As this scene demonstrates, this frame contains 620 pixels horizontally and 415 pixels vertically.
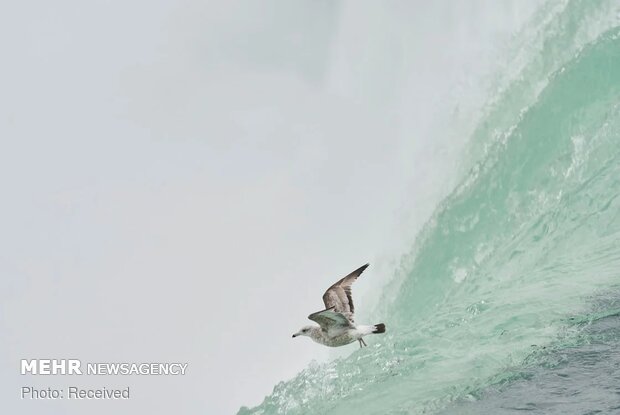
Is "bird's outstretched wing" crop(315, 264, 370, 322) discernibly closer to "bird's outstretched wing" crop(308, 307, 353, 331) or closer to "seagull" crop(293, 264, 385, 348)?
"seagull" crop(293, 264, 385, 348)

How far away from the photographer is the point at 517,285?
19.1m

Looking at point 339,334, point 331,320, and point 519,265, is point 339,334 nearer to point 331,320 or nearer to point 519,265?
point 331,320

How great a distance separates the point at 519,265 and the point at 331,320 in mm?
9561

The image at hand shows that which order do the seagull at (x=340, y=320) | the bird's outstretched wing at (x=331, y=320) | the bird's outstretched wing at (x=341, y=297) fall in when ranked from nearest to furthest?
1. the bird's outstretched wing at (x=331, y=320)
2. the seagull at (x=340, y=320)
3. the bird's outstretched wing at (x=341, y=297)

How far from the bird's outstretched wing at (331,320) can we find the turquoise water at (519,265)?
7.30ft

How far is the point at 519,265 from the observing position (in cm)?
2136

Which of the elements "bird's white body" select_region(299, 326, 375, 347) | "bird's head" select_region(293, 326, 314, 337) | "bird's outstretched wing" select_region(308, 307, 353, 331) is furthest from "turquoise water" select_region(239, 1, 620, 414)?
"bird's head" select_region(293, 326, 314, 337)

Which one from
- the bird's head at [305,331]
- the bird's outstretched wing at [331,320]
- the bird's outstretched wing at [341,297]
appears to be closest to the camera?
the bird's outstretched wing at [331,320]

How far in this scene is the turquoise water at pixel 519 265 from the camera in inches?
560

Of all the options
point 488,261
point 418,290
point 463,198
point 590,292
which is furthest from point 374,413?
point 463,198

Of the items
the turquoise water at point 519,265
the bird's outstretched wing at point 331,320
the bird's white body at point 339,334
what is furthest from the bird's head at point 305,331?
the turquoise water at point 519,265

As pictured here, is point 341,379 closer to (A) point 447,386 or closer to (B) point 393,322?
(A) point 447,386

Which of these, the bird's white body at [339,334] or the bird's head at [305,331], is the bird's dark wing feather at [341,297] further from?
the bird's head at [305,331]

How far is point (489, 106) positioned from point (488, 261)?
1012cm
